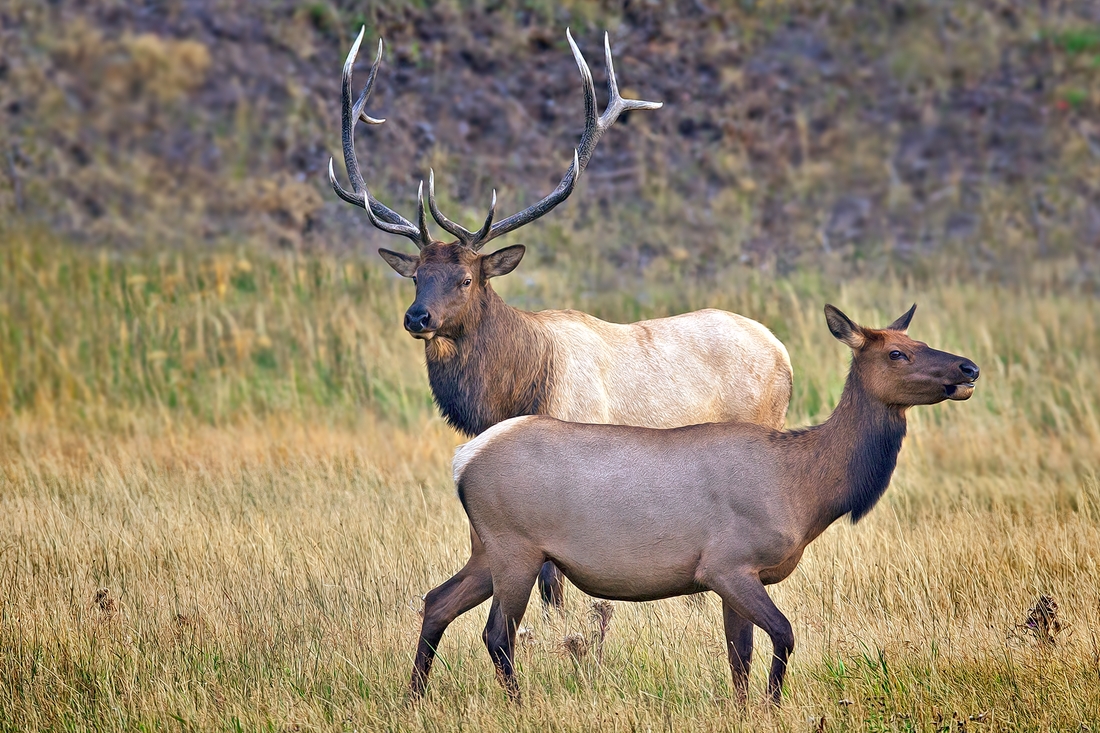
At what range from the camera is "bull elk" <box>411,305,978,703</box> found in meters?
4.79

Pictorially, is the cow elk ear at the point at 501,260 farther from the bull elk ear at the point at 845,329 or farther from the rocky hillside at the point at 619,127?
the rocky hillside at the point at 619,127

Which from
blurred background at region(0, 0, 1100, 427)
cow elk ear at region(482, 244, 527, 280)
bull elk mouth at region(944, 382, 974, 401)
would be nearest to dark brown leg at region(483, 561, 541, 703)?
bull elk mouth at region(944, 382, 974, 401)

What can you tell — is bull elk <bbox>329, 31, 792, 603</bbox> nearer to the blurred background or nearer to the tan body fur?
the tan body fur

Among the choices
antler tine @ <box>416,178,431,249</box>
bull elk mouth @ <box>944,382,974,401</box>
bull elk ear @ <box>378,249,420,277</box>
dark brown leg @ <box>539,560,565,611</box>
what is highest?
antler tine @ <box>416,178,431,249</box>

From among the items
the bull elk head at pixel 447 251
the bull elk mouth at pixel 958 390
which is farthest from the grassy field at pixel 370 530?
the bull elk head at pixel 447 251

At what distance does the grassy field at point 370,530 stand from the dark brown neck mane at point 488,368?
0.93 metres

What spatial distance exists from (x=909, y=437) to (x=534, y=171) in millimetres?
10311

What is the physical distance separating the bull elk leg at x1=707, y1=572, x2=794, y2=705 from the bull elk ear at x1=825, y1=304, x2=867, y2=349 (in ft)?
3.84

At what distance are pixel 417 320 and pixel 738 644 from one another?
2.29 metres

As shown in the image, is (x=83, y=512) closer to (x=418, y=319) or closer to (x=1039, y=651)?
(x=418, y=319)

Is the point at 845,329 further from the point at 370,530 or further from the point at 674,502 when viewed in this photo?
the point at 370,530

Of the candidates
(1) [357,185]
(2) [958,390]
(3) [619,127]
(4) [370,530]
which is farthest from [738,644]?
(3) [619,127]

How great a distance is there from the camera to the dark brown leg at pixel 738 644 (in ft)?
16.2

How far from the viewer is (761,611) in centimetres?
463
